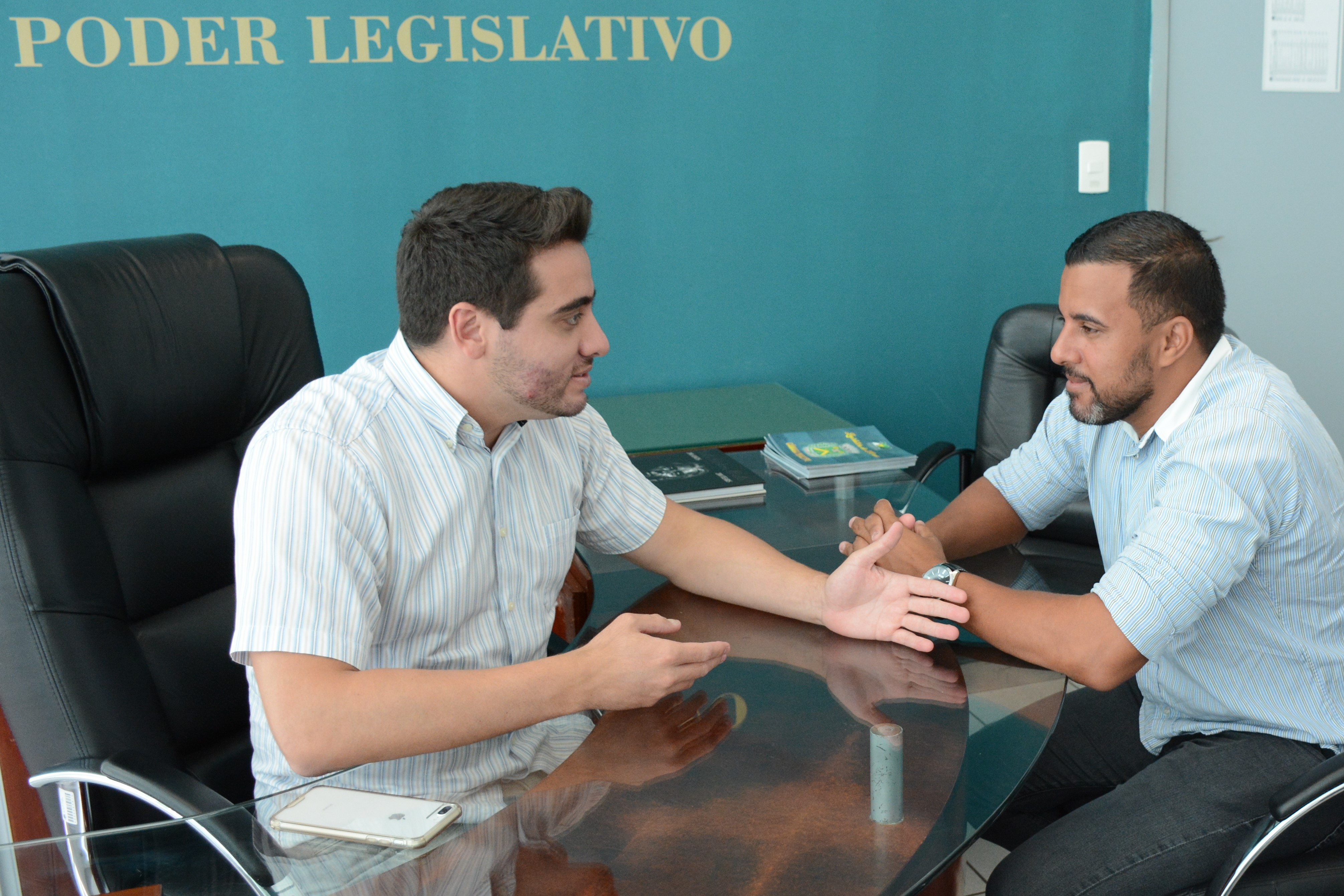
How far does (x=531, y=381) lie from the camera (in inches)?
63.1

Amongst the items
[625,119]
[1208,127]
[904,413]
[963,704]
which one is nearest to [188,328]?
[963,704]

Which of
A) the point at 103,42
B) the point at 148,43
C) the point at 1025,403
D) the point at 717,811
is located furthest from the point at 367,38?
the point at 717,811

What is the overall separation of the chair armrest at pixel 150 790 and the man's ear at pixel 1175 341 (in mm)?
1462

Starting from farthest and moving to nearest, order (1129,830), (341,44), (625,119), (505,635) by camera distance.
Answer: (625,119) < (341,44) < (505,635) < (1129,830)

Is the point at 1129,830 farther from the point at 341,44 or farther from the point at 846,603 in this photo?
the point at 341,44

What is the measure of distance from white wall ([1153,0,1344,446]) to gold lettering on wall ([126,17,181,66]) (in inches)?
114

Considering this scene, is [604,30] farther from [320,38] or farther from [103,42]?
[103,42]

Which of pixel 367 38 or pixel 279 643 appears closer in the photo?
pixel 279 643

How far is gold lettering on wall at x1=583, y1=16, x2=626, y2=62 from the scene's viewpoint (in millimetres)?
3078

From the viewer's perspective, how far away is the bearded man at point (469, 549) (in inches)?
51.9

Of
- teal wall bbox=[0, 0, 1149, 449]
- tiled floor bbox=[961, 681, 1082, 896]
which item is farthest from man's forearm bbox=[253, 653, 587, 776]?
teal wall bbox=[0, 0, 1149, 449]

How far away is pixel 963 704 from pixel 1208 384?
0.72 meters

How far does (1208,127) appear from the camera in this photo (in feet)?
11.8

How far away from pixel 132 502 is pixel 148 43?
168cm
